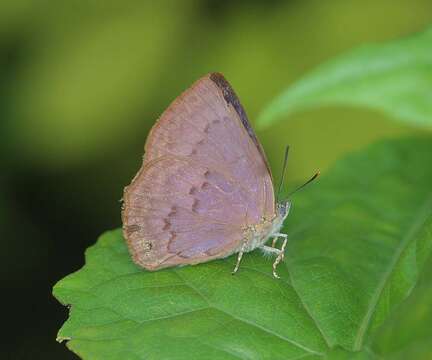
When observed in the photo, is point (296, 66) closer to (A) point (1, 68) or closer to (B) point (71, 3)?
(B) point (71, 3)

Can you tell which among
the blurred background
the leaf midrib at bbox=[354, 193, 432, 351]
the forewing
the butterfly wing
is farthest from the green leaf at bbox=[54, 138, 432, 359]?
the blurred background

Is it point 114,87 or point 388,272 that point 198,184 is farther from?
point 114,87

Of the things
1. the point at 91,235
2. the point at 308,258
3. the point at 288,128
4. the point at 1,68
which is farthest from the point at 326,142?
the point at 308,258

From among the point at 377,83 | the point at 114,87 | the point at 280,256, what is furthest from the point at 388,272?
the point at 114,87

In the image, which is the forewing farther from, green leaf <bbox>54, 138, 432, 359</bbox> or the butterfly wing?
green leaf <bbox>54, 138, 432, 359</bbox>

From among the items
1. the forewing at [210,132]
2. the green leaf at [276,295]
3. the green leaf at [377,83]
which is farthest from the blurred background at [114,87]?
the forewing at [210,132]

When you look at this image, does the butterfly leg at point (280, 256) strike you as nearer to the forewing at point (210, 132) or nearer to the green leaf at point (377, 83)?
the forewing at point (210, 132)
